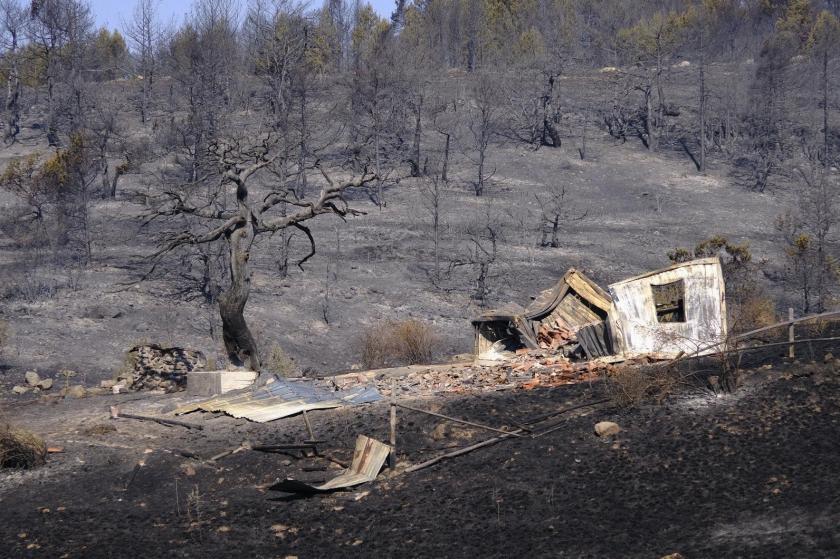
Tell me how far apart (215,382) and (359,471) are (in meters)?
5.68

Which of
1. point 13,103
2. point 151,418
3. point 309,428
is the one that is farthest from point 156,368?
point 13,103

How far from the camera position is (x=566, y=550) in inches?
373

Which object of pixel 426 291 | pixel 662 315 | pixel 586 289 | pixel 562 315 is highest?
pixel 586 289

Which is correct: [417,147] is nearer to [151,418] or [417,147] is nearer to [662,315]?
[662,315]

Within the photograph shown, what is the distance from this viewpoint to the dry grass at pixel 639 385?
13195mm

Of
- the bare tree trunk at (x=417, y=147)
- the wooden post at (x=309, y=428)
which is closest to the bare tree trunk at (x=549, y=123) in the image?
the bare tree trunk at (x=417, y=147)

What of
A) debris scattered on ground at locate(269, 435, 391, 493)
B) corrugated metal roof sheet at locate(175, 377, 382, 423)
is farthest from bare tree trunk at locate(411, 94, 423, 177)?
debris scattered on ground at locate(269, 435, 391, 493)

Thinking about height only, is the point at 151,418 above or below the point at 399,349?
above

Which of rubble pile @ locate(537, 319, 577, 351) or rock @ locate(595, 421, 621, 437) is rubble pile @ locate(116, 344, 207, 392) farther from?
rock @ locate(595, 421, 621, 437)

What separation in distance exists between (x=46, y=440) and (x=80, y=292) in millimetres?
17105

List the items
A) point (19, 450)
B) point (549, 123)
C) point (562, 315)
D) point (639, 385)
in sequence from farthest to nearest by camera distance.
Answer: point (549, 123)
point (562, 315)
point (639, 385)
point (19, 450)

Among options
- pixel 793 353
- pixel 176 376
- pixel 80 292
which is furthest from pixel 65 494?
pixel 80 292

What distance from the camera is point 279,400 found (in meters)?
15.7

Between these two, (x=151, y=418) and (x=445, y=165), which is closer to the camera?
(x=151, y=418)
